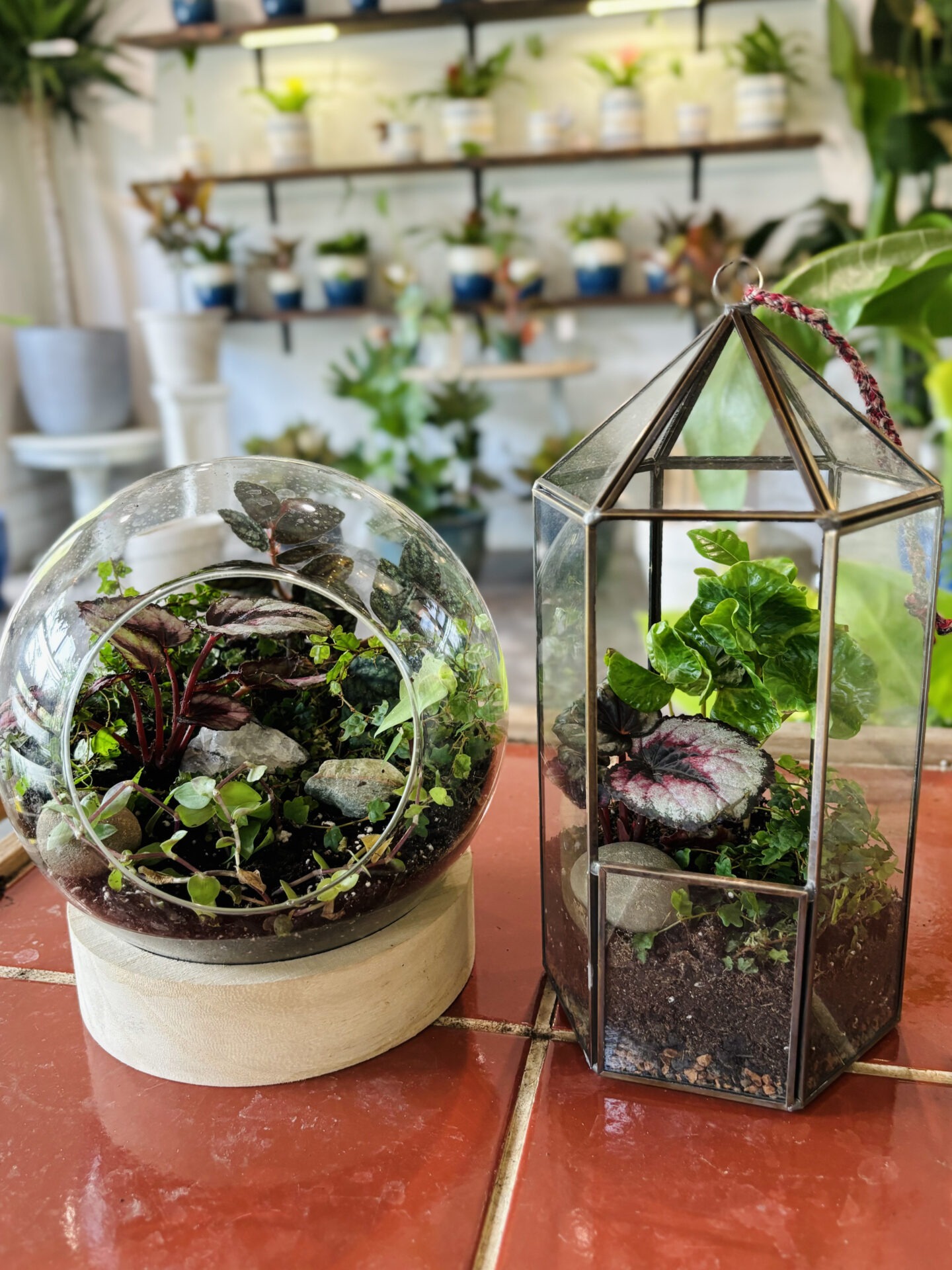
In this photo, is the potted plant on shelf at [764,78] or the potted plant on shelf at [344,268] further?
the potted plant on shelf at [344,268]

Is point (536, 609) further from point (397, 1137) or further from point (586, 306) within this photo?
point (586, 306)

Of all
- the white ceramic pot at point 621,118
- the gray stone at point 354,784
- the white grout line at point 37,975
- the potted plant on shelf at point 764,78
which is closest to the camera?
the gray stone at point 354,784

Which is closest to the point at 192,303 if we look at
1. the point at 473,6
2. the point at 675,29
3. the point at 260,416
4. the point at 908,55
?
the point at 260,416

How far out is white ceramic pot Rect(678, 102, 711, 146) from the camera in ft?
11.3

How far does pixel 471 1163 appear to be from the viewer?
0.55 m

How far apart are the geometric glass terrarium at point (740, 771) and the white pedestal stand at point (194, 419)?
3235 millimetres

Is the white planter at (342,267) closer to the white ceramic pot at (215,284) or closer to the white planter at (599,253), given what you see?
the white ceramic pot at (215,284)

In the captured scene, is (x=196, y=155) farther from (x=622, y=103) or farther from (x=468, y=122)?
(x=622, y=103)

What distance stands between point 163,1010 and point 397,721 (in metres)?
0.22

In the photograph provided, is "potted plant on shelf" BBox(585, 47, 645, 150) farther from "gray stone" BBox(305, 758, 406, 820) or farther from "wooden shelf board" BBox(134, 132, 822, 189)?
"gray stone" BBox(305, 758, 406, 820)

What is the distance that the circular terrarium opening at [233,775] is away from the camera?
0.58 meters

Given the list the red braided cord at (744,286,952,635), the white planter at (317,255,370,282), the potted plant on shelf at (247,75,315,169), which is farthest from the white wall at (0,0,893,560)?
the red braided cord at (744,286,952,635)

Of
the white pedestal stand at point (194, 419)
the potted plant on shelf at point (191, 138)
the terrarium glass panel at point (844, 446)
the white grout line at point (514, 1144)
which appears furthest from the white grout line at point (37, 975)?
the potted plant on shelf at point (191, 138)

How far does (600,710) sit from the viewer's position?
0.58 metres
